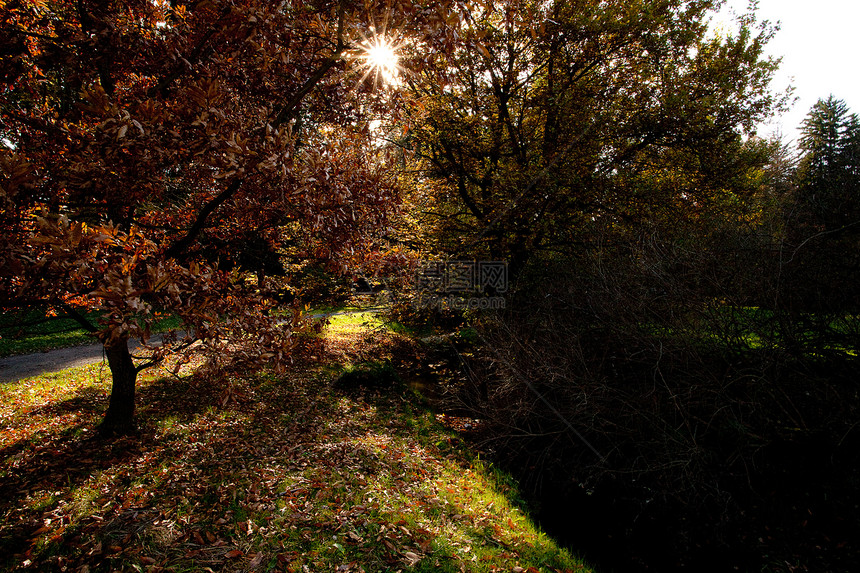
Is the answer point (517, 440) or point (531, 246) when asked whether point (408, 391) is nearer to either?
point (517, 440)

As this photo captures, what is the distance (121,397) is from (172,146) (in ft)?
14.6

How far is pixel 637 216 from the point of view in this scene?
9695 millimetres

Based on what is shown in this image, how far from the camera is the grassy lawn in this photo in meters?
3.71

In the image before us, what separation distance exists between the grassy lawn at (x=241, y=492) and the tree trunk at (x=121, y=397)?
259mm

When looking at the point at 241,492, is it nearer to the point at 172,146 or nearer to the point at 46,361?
the point at 172,146

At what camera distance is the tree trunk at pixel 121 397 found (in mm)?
5656

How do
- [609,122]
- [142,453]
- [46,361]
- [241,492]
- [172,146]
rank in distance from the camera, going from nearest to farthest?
[172,146] < [241,492] < [142,453] < [609,122] < [46,361]

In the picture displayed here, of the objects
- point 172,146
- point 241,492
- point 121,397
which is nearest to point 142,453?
point 121,397

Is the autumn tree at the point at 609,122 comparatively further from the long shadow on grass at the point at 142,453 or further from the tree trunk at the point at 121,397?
the tree trunk at the point at 121,397

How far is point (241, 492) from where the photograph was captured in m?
4.76

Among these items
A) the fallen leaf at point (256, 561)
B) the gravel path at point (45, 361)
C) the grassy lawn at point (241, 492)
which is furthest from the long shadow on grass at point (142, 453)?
the gravel path at point (45, 361)

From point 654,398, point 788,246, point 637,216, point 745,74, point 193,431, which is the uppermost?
point 745,74

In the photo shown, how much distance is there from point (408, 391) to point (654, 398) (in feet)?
20.0

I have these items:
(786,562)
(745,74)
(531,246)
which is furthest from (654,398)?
(745,74)
